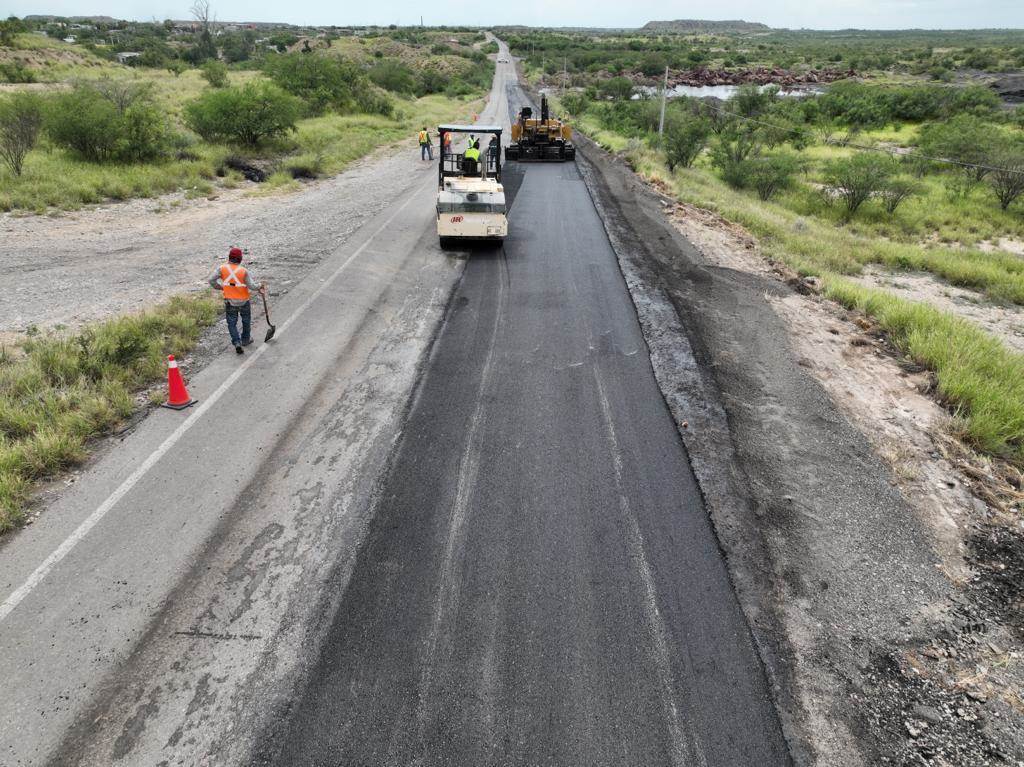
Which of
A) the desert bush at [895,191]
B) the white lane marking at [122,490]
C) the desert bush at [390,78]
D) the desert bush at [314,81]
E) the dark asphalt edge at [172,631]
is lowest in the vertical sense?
the dark asphalt edge at [172,631]

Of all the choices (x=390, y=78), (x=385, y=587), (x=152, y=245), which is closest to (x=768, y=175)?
(x=152, y=245)

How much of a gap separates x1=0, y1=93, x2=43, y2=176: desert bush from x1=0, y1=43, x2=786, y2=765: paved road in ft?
52.3

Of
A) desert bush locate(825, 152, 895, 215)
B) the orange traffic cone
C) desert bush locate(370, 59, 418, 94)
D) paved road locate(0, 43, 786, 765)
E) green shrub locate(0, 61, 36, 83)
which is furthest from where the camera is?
desert bush locate(370, 59, 418, 94)

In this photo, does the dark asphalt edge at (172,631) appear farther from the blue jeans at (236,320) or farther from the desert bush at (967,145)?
the desert bush at (967,145)

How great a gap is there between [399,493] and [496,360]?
134 inches

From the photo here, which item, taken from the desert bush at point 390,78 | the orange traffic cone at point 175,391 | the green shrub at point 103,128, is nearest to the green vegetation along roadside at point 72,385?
the orange traffic cone at point 175,391

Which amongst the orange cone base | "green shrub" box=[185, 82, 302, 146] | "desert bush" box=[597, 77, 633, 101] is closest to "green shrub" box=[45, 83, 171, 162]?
"green shrub" box=[185, 82, 302, 146]

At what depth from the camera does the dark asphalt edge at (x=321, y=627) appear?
387 cm

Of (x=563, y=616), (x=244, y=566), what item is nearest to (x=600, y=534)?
(x=563, y=616)

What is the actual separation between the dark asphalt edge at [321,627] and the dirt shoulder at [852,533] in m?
3.45

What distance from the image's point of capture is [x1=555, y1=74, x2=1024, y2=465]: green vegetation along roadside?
342 inches

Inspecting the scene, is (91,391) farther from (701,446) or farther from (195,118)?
(195,118)

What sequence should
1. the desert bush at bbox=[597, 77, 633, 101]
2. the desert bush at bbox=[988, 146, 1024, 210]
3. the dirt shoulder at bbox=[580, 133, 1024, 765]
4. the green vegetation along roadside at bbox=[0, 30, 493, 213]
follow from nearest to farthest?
the dirt shoulder at bbox=[580, 133, 1024, 765]
the green vegetation along roadside at bbox=[0, 30, 493, 213]
the desert bush at bbox=[988, 146, 1024, 210]
the desert bush at bbox=[597, 77, 633, 101]

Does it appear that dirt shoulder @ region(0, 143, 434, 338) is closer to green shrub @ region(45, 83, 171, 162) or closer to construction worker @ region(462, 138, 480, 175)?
construction worker @ region(462, 138, 480, 175)
